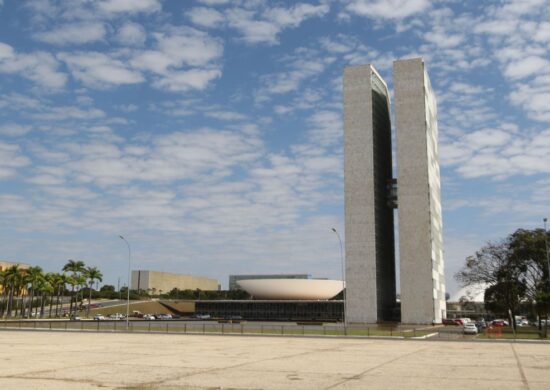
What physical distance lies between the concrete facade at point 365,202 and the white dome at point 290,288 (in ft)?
94.7

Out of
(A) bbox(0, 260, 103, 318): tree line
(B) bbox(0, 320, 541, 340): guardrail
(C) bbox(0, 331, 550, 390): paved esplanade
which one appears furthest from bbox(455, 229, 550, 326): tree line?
(A) bbox(0, 260, 103, 318): tree line

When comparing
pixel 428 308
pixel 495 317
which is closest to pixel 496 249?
pixel 428 308

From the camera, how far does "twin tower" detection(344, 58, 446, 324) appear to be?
4055 inches

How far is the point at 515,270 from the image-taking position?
79312 mm

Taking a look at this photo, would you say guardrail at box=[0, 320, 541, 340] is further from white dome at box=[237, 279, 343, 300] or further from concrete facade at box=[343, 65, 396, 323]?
white dome at box=[237, 279, 343, 300]

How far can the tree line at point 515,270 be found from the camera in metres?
76.0

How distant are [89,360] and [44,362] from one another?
1.97 meters

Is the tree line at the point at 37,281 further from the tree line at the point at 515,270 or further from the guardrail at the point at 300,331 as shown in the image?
the tree line at the point at 515,270

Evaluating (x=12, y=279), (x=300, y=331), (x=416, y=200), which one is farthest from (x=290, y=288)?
(x=300, y=331)

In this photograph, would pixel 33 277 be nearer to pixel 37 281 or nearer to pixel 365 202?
pixel 37 281

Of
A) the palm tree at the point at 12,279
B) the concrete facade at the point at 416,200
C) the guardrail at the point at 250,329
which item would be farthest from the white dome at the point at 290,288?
the guardrail at the point at 250,329

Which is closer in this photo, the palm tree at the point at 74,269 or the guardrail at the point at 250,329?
the guardrail at the point at 250,329

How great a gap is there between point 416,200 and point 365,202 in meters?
9.51

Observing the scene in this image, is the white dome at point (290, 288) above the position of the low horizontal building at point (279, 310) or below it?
above
